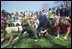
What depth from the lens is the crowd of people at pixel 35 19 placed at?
2.03 meters

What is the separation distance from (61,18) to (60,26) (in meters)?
0.09

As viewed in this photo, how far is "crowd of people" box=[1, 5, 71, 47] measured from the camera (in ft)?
6.64

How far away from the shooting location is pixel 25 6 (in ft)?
6.72

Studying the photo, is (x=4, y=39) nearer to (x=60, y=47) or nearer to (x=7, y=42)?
(x=7, y=42)

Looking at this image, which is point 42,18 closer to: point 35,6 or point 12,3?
point 35,6

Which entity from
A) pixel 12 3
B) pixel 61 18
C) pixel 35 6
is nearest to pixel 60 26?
pixel 61 18

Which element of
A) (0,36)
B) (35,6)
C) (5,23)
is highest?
(35,6)

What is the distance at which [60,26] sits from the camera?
2.03m

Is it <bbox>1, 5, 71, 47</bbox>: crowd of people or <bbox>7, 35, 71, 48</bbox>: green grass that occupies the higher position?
<bbox>1, 5, 71, 47</bbox>: crowd of people

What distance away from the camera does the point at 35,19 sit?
6.68 feet

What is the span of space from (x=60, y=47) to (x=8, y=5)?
0.77 m

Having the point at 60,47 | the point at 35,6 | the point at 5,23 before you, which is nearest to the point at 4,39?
the point at 5,23

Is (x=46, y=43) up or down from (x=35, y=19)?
down

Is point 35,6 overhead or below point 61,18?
overhead
